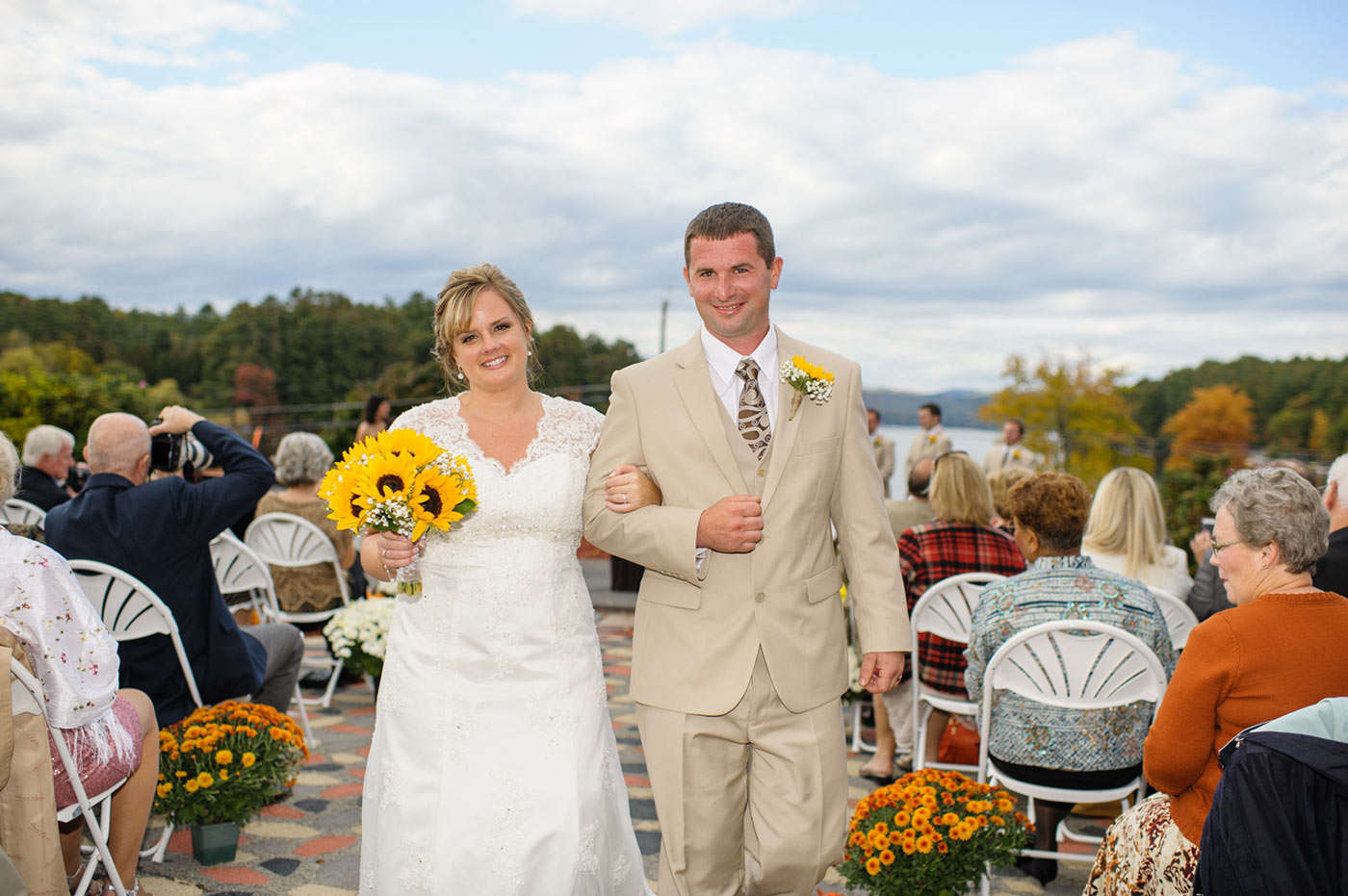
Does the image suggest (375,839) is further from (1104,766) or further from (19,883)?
(1104,766)

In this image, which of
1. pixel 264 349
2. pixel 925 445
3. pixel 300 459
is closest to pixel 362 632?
pixel 300 459

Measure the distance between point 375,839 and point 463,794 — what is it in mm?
348

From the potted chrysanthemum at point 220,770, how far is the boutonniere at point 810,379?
2.56m

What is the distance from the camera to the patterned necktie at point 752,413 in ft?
9.35

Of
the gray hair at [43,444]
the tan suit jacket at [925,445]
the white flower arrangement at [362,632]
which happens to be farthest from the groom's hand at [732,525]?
the tan suit jacket at [925,445]

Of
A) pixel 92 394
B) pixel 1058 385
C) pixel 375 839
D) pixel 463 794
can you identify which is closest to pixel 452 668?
pixel 463 794

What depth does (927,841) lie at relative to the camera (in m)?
3.11

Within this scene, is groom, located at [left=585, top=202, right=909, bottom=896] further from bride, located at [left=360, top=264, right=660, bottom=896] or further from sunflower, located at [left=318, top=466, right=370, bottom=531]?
sunflower, located at [left=318, top=466, right=370, bottom=531]

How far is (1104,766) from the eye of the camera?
3596mm

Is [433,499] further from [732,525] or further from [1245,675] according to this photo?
[1245,675]

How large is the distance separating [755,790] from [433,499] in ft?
3.95

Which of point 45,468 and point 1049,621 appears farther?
point 45,468

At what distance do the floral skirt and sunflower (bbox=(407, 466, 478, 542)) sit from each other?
2.14 meters

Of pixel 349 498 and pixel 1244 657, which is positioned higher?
pixel 349 498
